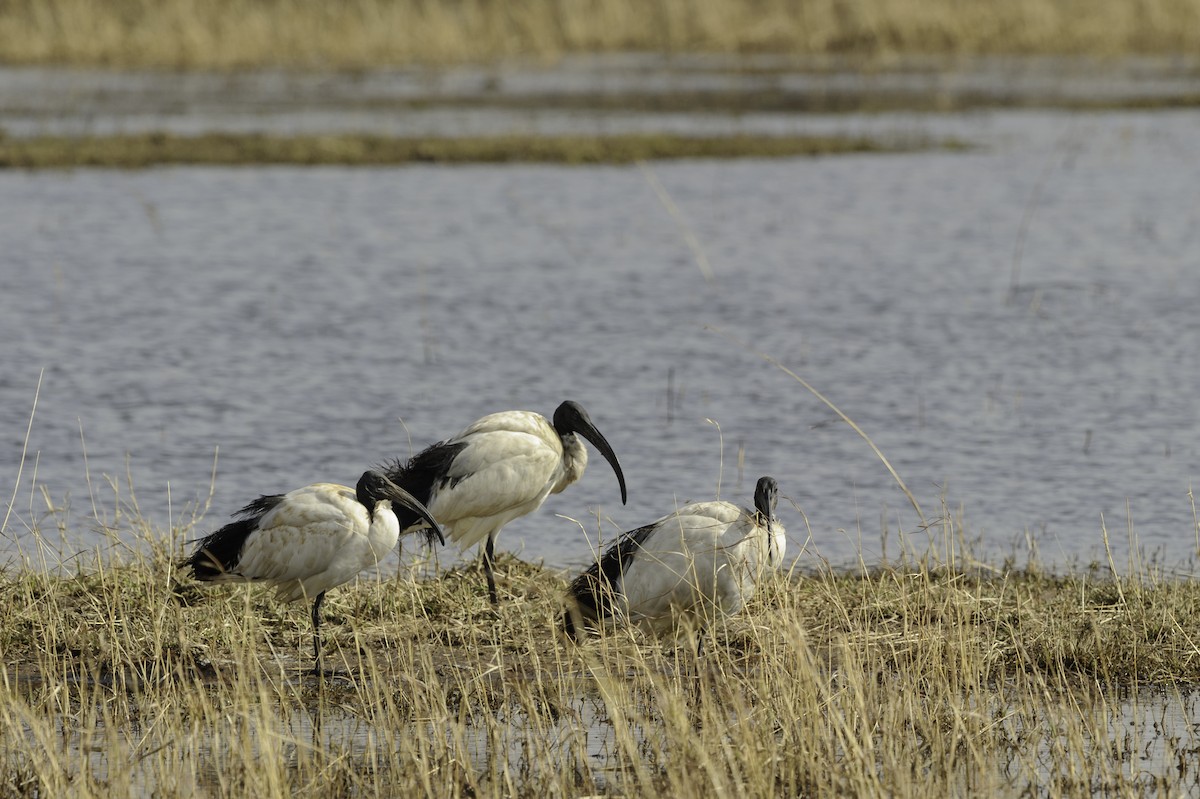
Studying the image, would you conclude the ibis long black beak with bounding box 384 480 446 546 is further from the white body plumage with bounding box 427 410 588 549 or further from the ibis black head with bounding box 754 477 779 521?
the ibis black head with bounding box 754 477 779 521

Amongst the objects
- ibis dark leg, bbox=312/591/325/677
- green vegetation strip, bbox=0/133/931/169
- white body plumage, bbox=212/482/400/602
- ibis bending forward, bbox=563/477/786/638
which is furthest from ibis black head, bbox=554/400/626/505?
green vegetation strip, bbox=0/133/931/169

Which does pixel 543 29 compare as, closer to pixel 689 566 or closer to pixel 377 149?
pixel 377 149

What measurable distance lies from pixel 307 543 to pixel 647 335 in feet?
27.9

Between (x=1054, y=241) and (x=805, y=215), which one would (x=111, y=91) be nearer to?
(x=805, y=215)

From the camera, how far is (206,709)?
18.9ft

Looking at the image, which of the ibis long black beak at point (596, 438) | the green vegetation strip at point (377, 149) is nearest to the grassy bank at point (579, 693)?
the ibis long black beak at point (596, 438)

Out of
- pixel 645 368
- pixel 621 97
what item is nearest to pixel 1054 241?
pixel 645 368

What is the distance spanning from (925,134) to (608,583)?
22552mm

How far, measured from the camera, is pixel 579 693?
688 cm

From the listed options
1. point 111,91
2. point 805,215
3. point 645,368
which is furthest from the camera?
point 111,91

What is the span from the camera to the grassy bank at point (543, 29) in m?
35.5

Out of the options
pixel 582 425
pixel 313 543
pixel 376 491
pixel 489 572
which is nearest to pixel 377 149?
pixel 582 425

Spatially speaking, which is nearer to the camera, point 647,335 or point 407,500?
point 407,500

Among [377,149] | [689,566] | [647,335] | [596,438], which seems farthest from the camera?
[377,149]
